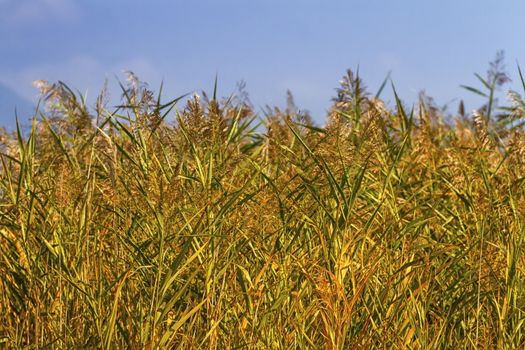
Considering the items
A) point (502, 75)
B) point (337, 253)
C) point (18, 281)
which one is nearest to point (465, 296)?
point (337, 253)

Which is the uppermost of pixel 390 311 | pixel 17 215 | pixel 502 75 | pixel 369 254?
pixel 502 75

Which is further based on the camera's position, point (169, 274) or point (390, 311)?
point (390, 311)

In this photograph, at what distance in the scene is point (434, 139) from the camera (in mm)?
6246

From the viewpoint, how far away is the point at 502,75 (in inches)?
276

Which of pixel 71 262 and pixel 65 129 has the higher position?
pixel 65 129

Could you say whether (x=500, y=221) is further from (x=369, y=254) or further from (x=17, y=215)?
(x=17, y=215)

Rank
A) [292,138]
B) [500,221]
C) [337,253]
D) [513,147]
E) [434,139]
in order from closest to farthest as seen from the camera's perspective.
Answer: [337,253], [500,221], [513,147], [292,138], [434,139]

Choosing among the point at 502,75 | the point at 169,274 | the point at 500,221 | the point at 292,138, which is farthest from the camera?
the point at 502,75

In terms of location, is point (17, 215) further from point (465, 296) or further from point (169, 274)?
point (465, 296)

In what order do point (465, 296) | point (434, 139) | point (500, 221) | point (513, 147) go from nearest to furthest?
1. point (465, 296)
2. point (500, 221)
3. point (513, 147)
4. point (434, 139)

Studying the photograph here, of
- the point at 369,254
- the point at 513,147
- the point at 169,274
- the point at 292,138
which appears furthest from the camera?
the point at 292,138

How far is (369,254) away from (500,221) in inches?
34.6

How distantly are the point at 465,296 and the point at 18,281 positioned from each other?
171 centimetres

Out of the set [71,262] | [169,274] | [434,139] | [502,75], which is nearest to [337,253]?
[169,274]
